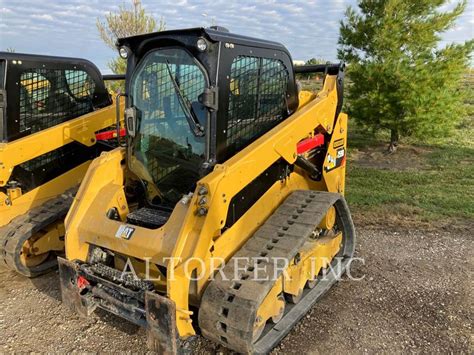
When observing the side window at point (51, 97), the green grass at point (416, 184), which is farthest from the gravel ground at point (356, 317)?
the side window at point (51, 97)

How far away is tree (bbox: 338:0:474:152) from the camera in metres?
10.2

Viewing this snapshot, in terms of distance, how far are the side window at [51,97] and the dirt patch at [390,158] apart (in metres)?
6.54

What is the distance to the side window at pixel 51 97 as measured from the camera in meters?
5.24

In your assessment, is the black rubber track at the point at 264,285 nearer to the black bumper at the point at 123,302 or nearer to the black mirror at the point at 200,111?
the black bumper at the point at 123,302

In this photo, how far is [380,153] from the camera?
11391 millimetres

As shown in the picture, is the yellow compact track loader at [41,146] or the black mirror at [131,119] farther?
the yellow compact track loader at [41,146]

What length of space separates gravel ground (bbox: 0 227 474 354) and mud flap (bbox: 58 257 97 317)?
0.31 meters

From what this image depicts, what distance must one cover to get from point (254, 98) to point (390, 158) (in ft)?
25.8

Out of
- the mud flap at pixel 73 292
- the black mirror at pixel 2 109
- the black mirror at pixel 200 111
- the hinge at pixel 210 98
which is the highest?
the hinge at pixel 210 98

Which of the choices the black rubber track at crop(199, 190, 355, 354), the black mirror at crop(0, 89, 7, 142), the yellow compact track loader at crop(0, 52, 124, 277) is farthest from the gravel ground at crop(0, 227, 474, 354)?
the black mirror at crop(0, 89, 7, 142)

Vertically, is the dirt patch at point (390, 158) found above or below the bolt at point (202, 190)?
below

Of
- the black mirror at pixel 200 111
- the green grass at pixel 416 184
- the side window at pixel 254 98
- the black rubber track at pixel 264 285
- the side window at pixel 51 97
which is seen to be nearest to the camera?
the black rubber track at pixel 264 285

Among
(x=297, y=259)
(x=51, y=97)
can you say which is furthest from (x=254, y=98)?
(x=51, y=97)

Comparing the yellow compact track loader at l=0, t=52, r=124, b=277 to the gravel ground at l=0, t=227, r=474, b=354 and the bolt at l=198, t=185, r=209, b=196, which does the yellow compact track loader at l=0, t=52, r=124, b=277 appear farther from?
the bolt at l=198, t=185, r=209, b=196
